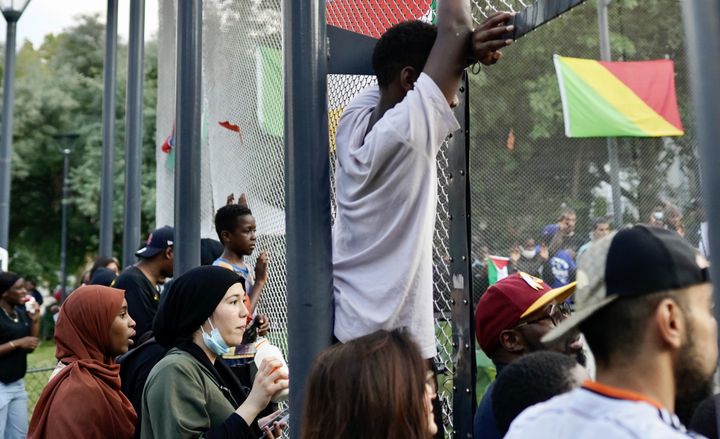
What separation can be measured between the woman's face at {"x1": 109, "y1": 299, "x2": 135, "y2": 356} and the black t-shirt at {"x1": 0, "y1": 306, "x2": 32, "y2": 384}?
361 centimetres

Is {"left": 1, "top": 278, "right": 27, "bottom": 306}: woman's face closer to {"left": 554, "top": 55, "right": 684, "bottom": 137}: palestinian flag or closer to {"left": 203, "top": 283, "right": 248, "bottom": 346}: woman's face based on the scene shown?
{"left": 203, "top": 283, "right": 248, "bottom": 346}: woman's face

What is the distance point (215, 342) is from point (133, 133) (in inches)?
247

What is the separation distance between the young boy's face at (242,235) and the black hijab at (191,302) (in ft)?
6.55

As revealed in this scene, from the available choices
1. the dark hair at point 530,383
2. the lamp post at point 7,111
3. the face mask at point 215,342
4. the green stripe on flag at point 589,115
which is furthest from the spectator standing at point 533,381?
the green stripe on flag at point 589,115

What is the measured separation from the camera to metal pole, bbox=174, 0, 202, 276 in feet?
15.3

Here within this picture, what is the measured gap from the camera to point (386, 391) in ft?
7.12

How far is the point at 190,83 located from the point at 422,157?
255 cm

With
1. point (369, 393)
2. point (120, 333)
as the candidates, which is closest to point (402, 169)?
point (369, 393)

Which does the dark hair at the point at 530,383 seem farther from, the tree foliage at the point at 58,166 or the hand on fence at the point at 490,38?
the tree foliage at the point at 58,166

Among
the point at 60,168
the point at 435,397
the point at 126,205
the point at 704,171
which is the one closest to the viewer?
the point at 704,171

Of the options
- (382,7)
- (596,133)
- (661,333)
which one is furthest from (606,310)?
(596,133)

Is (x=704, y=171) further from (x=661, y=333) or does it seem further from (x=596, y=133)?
(x=596, y=133)

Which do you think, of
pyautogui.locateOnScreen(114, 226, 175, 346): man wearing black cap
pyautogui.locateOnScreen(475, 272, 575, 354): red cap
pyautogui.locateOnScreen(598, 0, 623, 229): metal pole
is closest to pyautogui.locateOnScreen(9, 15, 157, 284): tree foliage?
pyautogui.locateOnScreen(598, 0, 623, 229): metal pole

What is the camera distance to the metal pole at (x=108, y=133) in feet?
32.2
